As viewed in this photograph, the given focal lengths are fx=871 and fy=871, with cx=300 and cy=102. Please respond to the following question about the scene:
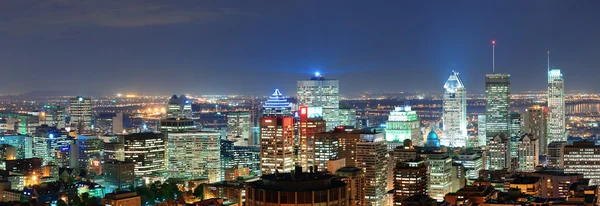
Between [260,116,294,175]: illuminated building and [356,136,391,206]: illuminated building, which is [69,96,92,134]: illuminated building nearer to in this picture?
[260,116,294,175]: illuminated building

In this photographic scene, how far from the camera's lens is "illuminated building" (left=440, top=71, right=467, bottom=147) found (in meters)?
114

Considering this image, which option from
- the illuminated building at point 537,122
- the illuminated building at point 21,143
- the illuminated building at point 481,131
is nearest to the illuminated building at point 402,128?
the illuminated building at point 481,131

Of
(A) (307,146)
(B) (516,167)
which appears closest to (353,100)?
(B) (516,167)

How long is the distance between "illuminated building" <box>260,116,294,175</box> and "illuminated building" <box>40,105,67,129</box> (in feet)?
179

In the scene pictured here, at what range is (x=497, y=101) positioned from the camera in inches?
4466

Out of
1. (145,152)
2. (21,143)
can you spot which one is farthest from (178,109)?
(145,152)

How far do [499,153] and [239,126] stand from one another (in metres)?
35.8

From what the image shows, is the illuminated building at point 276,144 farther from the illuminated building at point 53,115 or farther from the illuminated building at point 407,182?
the illuminated building at point 53,115

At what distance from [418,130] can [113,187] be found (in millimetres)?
46121

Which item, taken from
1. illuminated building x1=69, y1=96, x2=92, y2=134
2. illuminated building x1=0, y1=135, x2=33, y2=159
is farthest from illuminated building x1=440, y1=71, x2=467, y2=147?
illuminated building x1=0, y1=135, x2=33, y2=159

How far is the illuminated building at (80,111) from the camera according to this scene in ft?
385

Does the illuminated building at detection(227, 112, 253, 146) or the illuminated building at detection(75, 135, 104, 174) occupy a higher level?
the illuminated building at detection(227, 112, 253, 146)

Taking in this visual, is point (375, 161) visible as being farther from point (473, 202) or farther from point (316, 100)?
point (316, 100)

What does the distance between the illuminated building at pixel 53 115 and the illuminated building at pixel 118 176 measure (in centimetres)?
4684
